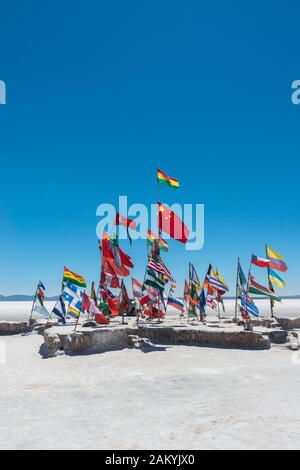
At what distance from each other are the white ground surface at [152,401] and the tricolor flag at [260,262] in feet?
23.2

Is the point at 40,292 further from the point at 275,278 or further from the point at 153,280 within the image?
A: the point at 275,278

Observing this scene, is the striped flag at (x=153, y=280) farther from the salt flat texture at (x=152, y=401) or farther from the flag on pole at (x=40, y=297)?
the flag on pole at (x=40, y=297)

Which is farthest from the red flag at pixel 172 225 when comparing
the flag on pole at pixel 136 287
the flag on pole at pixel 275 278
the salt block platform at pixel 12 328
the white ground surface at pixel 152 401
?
the salt block platform at pixel 12 328

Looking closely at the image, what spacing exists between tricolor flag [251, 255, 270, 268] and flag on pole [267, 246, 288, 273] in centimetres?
25

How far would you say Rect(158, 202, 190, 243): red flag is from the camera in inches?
826

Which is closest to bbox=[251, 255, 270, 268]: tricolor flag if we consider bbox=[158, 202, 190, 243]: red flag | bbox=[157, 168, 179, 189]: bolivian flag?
bbox=[158, 202, 190, 243]: red flag

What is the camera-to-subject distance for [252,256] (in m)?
24.8

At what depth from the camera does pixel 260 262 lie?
24.3 m

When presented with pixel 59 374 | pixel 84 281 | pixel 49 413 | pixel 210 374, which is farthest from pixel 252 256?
pixel 49 413

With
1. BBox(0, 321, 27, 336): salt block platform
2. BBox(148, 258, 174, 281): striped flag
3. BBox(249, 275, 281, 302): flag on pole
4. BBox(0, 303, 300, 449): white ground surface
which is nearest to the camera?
BBox(0, 303, 300, 449): white ground surface

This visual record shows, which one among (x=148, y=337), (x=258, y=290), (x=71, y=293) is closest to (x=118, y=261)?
(x=71, y=293)

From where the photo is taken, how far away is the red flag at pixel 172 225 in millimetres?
20969

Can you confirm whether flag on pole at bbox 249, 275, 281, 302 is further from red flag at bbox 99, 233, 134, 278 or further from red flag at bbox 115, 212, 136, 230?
red flag at bbox 115, 212, 136, 230

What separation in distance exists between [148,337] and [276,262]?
30.8 feet
